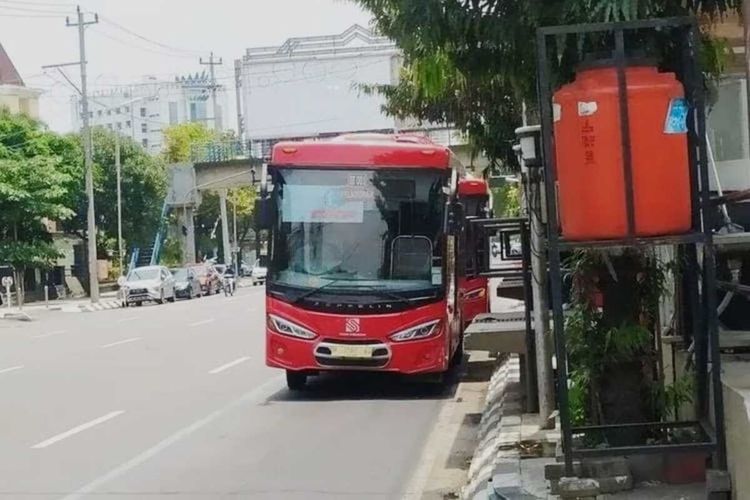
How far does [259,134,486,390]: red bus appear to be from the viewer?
12.7m

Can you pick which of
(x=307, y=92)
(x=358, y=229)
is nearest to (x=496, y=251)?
(x=358, y=229)

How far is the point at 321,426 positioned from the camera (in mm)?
11258

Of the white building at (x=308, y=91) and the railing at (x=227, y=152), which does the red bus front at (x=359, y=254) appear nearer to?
the railing at (x=227, y=152)

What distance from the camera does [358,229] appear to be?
41.9 feet

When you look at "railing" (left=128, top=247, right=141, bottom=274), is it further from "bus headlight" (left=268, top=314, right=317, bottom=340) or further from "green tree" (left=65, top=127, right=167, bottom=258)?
"bus headlight" (left=268, top=314, right=317, bottom=340)

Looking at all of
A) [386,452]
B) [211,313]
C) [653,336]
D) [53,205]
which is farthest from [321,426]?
[53,205]

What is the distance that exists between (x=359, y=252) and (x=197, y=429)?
2918 millimetres

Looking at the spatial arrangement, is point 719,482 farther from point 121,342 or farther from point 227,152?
Result: point 227,152

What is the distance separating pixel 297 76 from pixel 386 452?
52939 millimetres

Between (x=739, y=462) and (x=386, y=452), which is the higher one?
(x=739, y=462)

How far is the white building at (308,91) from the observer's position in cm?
5994

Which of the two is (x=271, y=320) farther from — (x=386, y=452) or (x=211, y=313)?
(x=211, y=313)

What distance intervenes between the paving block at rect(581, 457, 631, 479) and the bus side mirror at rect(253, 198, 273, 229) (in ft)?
23.9

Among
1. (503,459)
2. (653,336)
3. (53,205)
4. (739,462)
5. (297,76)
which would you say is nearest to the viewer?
(739,462)
